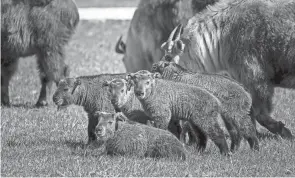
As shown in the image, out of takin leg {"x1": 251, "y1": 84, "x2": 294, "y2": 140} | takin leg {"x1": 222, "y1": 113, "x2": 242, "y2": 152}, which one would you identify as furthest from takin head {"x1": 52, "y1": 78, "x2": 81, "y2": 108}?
takin leg {"x1": 251, "y1": 84, "x2": 294, "y2": 140}

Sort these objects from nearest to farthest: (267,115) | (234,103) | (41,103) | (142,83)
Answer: (142,83)
(234,103)
(267,115)
(41,103)

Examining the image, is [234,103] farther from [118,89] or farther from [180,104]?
[118,89]

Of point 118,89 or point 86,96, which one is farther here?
point 86,96

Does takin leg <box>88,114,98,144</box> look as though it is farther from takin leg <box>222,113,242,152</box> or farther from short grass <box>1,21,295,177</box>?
takin leg <box>222,113,242,152</box>

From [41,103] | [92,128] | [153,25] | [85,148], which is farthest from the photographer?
[41,103]

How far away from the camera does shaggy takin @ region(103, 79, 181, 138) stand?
7352 mm

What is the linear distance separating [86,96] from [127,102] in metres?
0.60

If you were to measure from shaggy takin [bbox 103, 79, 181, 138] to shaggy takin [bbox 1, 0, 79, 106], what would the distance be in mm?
3606

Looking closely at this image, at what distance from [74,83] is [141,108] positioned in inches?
33.1

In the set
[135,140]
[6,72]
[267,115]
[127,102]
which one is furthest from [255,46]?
[6,72]

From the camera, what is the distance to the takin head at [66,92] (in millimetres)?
7871

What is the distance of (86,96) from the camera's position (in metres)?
7.98

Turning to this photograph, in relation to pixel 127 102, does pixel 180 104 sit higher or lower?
higher

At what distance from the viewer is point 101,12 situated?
22375mm
